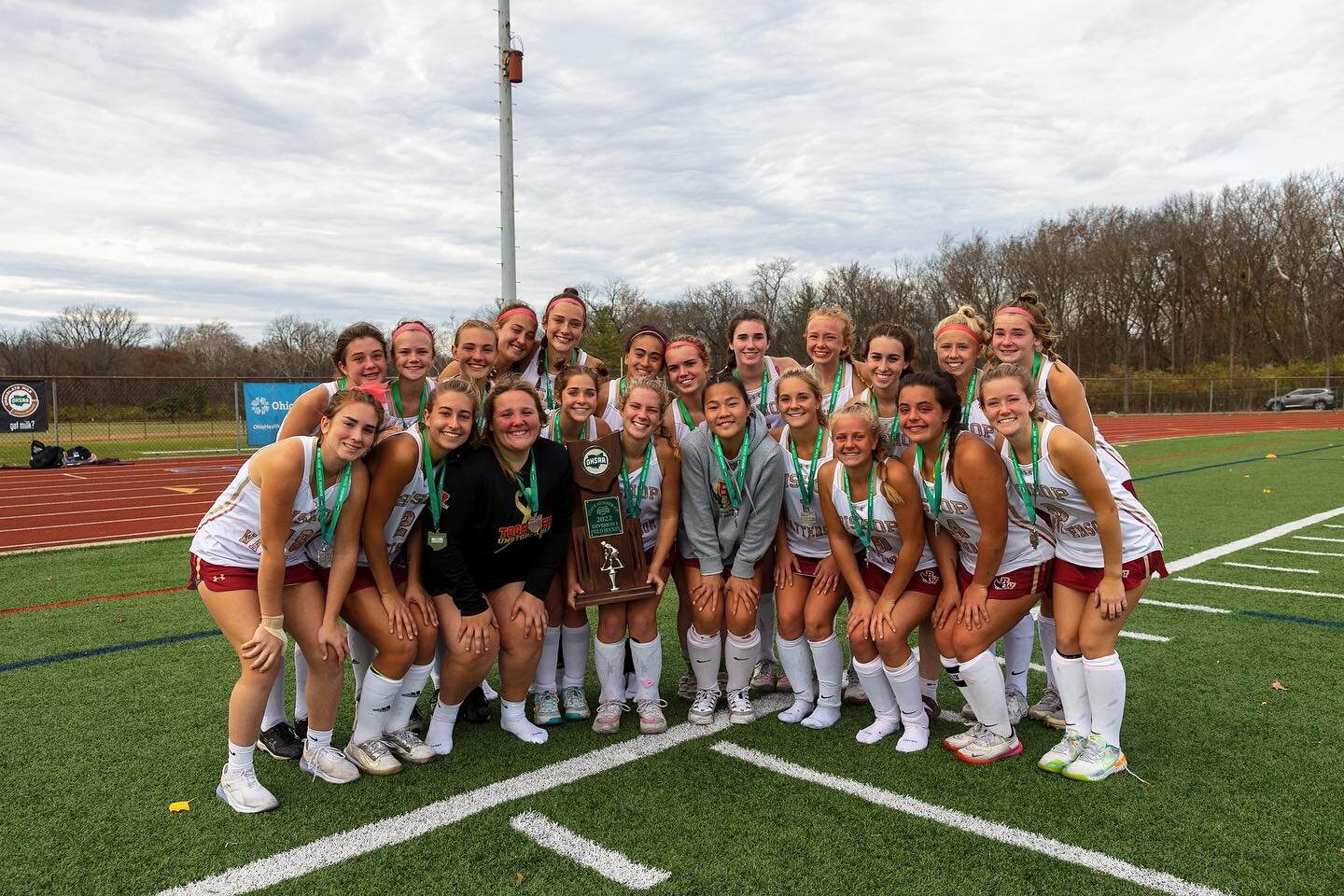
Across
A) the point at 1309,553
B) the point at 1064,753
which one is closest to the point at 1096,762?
the point at 1064,753

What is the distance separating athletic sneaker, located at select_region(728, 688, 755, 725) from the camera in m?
4.03

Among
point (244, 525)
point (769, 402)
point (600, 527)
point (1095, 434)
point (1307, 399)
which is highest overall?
point (769, 402)

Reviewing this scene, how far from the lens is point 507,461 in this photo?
3.81 metres

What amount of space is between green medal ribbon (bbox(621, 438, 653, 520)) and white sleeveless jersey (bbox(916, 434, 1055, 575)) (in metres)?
1.30

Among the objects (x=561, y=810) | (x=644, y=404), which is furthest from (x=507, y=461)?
(x=561, y=810)

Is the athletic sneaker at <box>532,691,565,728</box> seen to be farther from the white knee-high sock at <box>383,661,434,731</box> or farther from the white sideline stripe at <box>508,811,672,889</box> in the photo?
the white sideline stripe at <box>508,811,672,889</box>

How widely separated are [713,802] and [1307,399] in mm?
46567

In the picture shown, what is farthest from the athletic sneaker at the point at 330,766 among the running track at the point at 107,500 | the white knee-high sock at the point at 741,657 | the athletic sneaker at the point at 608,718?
the running track at the point at 107,500

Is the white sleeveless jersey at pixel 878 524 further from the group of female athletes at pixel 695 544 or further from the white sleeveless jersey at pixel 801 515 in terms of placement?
the white sleeveless jersey at pixel 801 515

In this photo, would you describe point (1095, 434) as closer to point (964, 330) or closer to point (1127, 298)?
point (964, 330)

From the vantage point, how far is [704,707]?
4.09m

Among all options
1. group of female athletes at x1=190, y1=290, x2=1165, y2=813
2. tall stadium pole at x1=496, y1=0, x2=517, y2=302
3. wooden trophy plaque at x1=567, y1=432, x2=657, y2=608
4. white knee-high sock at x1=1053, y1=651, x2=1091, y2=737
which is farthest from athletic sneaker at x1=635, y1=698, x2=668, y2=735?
tall stadium pole at x1=496, y1=0, x2=517, y2=302

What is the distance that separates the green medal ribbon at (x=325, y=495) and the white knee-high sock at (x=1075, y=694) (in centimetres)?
307

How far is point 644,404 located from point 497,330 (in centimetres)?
120
